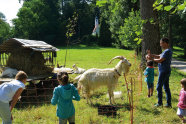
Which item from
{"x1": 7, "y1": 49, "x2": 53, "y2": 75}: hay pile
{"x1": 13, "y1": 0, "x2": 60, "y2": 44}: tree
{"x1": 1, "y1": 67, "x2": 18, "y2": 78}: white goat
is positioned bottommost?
{"x1": 1, "y1": 67, "x2": 18, "y2": 78}: white goat

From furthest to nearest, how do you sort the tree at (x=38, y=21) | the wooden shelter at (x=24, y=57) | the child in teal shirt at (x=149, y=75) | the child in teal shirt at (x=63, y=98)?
1. the tree at (x=38, y=21)
2. the wooden shelter at (x=24, y=57)
3. the child in teal shirt at (x=149, y=75)
4. the child in teal shirt at (x=63, y=98)

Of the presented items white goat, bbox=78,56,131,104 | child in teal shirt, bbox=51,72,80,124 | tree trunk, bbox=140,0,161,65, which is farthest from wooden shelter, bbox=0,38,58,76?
tree trunk, bbox=140,0,161,65

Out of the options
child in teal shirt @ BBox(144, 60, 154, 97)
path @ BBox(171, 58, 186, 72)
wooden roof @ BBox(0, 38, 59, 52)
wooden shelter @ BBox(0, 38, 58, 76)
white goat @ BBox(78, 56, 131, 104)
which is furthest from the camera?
path @ BBox(171, 58, 186, 72)

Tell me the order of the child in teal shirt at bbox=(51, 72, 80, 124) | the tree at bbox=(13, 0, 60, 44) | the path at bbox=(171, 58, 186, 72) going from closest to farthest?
the child in teal shirt at bbox=(51, 72, 80, 124)
the path at bbox=(171, 58, 186, 72)
the tree at bbox=(13, 0, 60, 44)

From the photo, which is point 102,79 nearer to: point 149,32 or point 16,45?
point 16,45

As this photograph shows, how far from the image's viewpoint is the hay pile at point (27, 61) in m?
9.18

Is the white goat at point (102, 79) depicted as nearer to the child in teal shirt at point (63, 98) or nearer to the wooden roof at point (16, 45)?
the child in teal shirt at point (63, 98)

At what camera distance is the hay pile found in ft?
30.1

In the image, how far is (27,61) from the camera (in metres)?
9.16

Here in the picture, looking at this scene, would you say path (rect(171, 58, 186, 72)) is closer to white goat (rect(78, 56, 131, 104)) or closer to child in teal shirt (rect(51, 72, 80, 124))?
white goat (rect(78, 56, 131, 104))

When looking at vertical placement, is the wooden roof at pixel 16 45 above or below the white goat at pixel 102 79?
above

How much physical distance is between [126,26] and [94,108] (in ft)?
49.2

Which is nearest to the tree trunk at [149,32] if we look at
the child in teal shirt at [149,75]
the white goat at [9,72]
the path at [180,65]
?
the child in teal shirt at [149,75]

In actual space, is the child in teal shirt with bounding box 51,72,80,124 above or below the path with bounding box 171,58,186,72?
above
